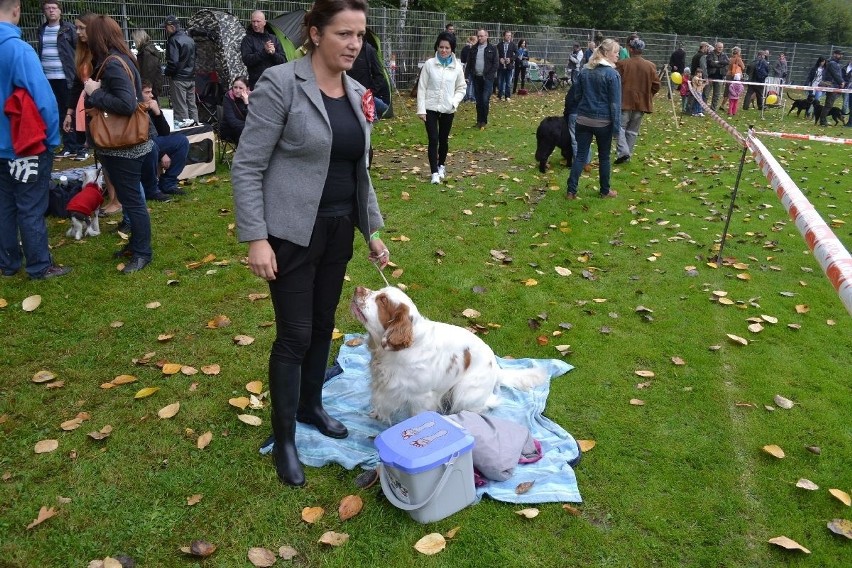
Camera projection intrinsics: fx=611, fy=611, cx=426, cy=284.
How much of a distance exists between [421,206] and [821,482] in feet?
18.7

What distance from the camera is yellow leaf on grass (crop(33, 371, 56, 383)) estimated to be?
405 centimetres

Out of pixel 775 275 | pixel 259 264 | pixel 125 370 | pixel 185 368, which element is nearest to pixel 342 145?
pixel 259 264

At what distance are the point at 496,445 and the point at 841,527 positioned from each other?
173 centimetres

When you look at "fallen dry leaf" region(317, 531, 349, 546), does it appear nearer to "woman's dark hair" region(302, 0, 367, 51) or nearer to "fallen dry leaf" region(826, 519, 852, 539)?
"woman's dark hair" region(302, 0, 367, 51)

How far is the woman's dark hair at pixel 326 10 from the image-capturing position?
254 cm

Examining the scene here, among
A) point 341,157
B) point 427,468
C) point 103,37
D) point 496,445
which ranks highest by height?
point 103,37

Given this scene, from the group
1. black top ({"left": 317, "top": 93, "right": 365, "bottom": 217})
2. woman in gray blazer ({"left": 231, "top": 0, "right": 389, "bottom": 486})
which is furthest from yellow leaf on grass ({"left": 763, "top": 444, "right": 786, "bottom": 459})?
black top ({"left": 317, "top": 93, "right": 365, "bottom": 217})

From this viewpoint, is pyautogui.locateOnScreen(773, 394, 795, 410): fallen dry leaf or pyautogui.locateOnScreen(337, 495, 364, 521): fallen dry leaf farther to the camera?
pyautogui.locateOnScreen(773, 394, 795, 410): fallen dry leaf

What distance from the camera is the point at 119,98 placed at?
5375 mm

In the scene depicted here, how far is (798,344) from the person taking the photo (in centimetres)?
483

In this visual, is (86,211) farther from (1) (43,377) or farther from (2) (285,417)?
(2) (285,417)

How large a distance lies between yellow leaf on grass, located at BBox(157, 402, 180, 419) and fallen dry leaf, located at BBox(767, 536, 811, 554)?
3.36m

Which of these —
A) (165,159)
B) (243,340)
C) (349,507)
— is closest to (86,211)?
(165,159)

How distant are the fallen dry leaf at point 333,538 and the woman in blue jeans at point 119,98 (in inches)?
156
